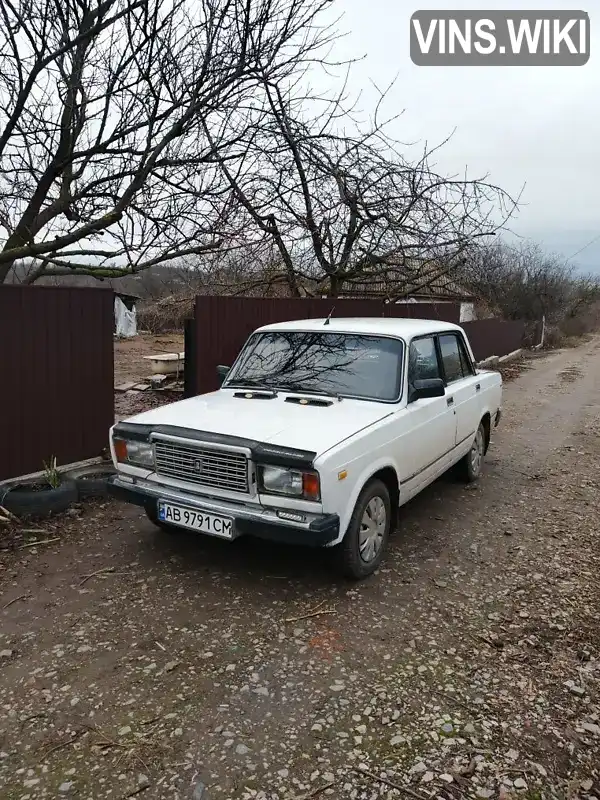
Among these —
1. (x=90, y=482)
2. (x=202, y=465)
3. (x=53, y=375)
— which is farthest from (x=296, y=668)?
(x=53, y=375)

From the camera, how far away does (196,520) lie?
154 inches

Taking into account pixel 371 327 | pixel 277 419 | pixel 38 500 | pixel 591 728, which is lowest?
pixel 591 728

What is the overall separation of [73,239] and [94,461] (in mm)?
A: 2236

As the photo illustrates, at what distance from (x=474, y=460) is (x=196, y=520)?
366cm

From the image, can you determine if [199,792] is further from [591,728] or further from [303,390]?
[303,390]

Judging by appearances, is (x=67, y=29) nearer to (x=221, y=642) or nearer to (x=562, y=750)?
(x=221, y=642)

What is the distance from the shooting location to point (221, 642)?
11.0 ft

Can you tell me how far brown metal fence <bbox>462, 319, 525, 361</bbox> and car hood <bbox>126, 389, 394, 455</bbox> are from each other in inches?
524

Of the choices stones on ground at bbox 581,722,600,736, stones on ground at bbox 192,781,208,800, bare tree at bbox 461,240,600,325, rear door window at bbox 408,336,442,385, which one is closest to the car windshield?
rear door window at bbox 408,336,442,385

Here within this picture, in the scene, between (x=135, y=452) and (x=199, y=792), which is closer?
(x=199, y=792)

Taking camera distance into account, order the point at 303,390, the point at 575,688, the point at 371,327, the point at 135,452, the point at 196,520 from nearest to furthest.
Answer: the point at 575,688
the point at 196,520
the point at 135,452
the point at 303,390
the point at 371,327

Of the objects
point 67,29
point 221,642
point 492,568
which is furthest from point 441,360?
point 67,29

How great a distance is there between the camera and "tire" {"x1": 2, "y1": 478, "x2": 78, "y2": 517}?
504 cm

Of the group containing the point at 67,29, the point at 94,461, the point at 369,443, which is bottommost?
the point at 94,461
